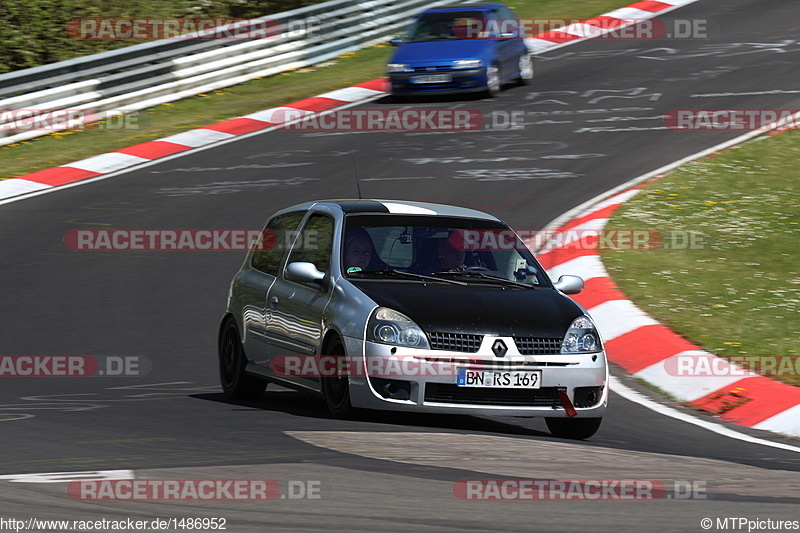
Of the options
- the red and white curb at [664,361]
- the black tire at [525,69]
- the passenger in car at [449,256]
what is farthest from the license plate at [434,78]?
the passenger in car at [449,256]

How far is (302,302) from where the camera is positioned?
922 cm

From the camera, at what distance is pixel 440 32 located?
2389 centimetres

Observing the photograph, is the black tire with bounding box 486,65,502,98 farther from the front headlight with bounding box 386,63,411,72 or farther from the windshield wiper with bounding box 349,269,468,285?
the windshield wiper with bounding box 349,269,468,285

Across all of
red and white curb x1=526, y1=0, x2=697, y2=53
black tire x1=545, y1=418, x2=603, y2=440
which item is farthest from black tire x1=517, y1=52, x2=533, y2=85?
black tire x1=545, y1=418, x2=603, y2=440

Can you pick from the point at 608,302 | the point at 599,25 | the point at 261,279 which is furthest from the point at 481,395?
the point at 599,25

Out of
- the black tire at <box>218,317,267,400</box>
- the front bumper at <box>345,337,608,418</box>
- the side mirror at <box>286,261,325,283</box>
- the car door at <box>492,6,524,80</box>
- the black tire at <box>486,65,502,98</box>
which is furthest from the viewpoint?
the car door at <box>492,6,524,80</box>

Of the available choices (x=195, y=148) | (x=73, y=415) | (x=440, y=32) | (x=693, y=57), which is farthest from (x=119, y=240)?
(x=693, y=57)

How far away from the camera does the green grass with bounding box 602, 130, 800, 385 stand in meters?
11.1

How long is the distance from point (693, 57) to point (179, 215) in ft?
44.8

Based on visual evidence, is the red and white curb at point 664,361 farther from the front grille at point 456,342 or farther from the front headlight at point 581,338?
the front grille at point 456,342

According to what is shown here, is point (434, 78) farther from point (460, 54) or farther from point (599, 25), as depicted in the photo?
point (599, 25)

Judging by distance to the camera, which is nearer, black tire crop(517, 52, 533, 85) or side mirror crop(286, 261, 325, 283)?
side mirror crop(286, 261, 325, 283)

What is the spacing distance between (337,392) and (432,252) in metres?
1.25

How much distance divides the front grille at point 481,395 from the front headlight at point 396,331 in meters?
0.27
